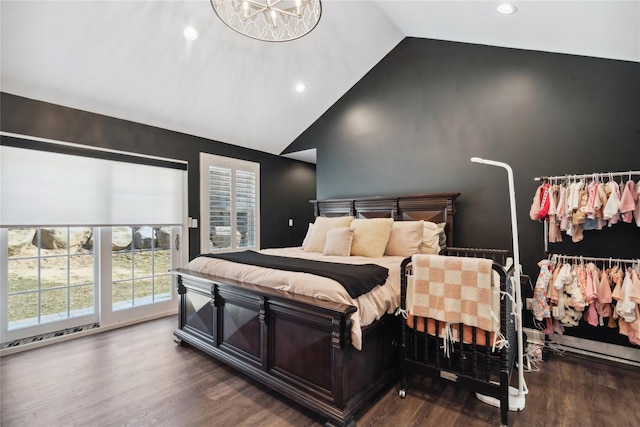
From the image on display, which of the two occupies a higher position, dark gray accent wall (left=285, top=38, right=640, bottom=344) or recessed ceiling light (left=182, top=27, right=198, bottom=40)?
recessed ceiling light (left=182, top=27, right=198, bottom=40)

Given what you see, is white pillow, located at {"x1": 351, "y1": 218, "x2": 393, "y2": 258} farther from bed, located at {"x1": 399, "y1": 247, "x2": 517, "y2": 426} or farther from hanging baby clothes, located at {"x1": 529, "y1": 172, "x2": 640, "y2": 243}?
hanging baby clothes, located at {"x1": 529, "y1": 172, "x2": 640, "y2": 243}

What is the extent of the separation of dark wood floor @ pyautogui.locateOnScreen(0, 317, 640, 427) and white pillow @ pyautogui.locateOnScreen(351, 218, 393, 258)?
123cm

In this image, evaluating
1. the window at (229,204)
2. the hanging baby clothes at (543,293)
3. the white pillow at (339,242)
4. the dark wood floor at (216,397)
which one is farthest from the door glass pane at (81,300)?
the hanging baby clothes at (543,293)

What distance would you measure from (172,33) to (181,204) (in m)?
2.11

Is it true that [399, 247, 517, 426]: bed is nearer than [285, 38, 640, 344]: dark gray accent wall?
Yes

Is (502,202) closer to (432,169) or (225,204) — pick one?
(432,169)

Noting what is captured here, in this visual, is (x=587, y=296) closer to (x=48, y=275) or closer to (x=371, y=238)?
(x=371, y=238)

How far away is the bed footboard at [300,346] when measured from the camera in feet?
6.14

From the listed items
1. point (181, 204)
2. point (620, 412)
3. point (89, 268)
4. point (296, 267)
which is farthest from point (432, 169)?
point (89, 268)

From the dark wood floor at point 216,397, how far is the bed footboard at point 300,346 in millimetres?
140

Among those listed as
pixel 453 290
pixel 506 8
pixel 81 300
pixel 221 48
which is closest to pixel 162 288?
pixel 81 300

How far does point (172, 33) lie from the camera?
2.94m

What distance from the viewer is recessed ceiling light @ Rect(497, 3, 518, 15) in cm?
251

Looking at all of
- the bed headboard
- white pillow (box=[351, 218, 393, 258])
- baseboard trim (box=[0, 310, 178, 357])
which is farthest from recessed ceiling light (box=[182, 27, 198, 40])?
baseboard trim (box=[0, 310, 178, 357])
